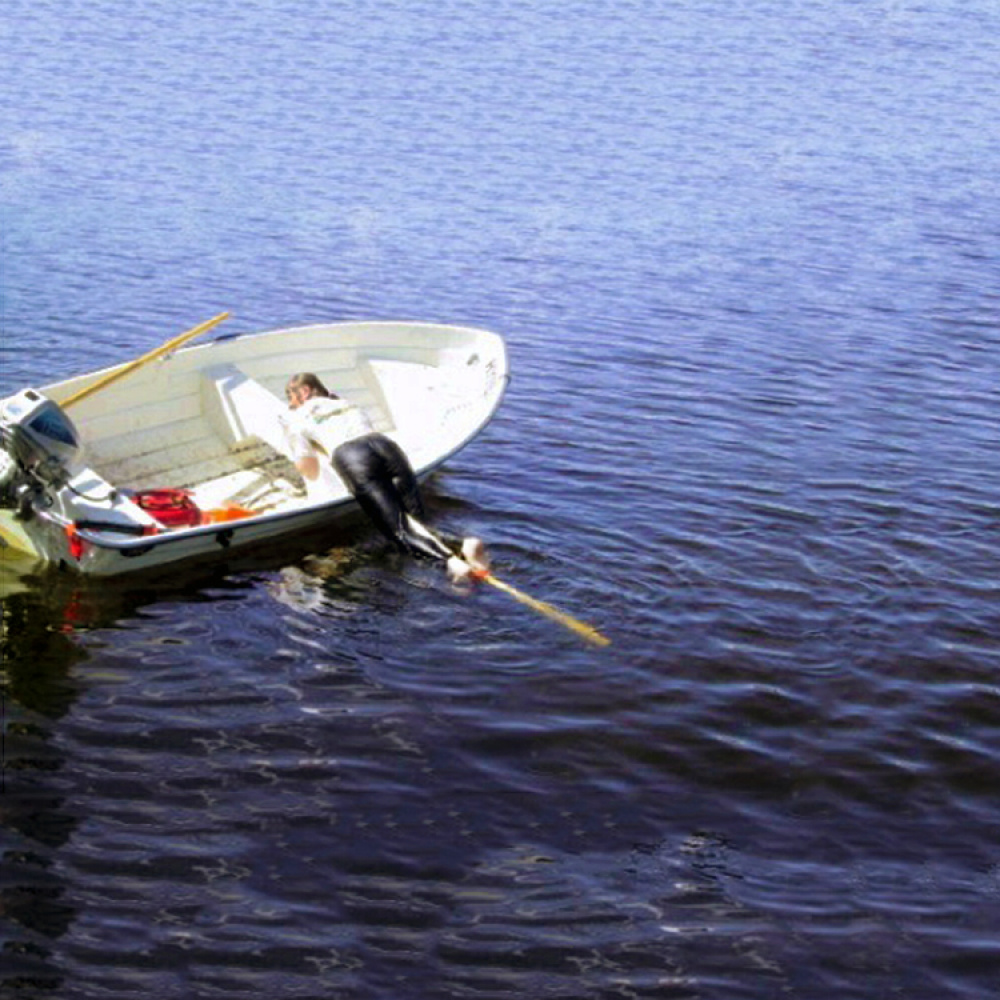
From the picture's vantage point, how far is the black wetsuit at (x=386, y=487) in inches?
606

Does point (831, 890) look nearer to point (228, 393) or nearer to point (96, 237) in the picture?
point (228, 393)

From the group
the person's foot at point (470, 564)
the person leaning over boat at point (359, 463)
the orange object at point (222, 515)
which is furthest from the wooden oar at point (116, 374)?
the person's foot at point (470, 564)

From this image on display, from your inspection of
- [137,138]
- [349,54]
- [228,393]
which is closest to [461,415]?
[228,393]

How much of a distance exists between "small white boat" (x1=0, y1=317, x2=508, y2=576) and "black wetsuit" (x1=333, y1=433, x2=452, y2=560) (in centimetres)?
22

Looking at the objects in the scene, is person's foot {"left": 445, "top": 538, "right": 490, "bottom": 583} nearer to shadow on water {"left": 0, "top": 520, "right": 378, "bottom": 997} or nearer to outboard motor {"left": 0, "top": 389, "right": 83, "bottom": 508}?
shadow on water {"left": 0, "top": 520, "right": 378, "bottom": 997}

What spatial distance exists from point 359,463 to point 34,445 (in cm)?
288

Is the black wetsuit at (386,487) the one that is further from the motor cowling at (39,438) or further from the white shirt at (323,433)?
the motor cowling at (39,438)

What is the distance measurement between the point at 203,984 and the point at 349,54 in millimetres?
32086

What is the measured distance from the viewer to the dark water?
33.1ft

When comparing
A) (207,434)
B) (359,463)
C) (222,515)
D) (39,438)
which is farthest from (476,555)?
(207,434)

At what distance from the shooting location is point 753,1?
47.6m

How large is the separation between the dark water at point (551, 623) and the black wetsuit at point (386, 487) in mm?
285

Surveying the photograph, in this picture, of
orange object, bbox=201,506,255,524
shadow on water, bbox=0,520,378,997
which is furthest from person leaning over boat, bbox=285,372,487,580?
orange object, bbox=201,506,255,524

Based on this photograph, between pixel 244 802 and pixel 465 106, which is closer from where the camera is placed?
pixel 244 802
